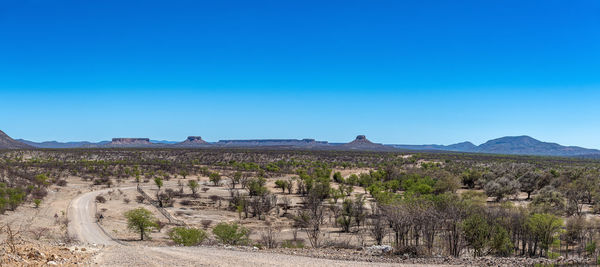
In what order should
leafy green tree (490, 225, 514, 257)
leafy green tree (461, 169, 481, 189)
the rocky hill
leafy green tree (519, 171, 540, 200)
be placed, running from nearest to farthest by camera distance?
1. leafy green tree (490, 225, 514, 257)
2. leafy green tree (519, 171, 540, 200)
3. leafy green tree (461, 169, 481, 189)
4. the rocky hill

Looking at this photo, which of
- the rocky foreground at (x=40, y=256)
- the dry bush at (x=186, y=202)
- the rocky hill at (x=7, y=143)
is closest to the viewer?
the rocky foreground at (x=40, y=256)

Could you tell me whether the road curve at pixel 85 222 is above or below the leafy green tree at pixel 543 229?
below

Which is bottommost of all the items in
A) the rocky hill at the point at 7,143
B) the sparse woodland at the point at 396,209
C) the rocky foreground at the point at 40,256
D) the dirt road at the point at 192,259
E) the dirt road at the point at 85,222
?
the dirt road at the point at 85,222

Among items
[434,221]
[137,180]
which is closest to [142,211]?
[434,221]

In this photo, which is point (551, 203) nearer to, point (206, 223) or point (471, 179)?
point (471, 179)

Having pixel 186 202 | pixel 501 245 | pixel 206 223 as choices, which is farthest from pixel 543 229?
pixel 186 202

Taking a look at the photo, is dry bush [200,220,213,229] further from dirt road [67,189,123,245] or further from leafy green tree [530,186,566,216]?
leafy green tree [530,186,566,216]

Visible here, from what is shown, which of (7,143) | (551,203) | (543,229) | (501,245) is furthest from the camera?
(7,143)

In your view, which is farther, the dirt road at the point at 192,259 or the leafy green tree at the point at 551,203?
the leafy green tree at the point at 551,203

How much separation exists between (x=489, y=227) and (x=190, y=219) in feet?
91.9

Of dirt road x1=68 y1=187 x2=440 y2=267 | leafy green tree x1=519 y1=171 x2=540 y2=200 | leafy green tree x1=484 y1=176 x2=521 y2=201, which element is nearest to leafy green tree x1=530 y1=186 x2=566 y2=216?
leafy green tree x1=484 y1=176 x2=521 y2=201

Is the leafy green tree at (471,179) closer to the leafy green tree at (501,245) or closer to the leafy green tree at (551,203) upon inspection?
the leafy green tree at (551,203)

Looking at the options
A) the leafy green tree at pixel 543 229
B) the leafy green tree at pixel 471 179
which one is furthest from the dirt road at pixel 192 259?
the leafy green tree at pixel 471 179

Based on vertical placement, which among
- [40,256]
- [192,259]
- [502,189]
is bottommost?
[502,189]
